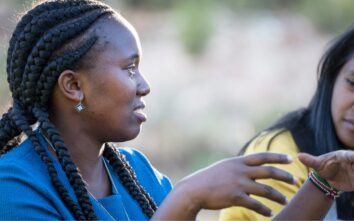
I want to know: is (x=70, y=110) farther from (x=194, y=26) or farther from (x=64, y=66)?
(x=194, y=26)

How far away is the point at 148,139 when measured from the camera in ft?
30.8

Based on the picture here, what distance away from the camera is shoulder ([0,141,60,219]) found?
243 centimetres

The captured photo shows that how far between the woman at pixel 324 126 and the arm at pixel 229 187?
129 cm

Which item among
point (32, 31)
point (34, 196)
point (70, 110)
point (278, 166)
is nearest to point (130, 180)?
point (70, 110)

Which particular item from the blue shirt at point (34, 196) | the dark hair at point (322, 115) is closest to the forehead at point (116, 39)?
the blue shirt at point (34, 196)

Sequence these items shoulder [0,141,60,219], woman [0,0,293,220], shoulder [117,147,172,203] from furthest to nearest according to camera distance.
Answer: shoulder [117,147,172,203]
woman [0,0,293,220]
shoulder [0,141,60,219]

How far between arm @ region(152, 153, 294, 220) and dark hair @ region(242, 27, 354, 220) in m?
1.48

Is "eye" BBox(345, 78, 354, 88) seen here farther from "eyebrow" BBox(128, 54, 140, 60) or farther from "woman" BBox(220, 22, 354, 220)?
"eyebrow" BBox(128, 54, 140, 60)

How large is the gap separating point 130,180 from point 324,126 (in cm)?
120

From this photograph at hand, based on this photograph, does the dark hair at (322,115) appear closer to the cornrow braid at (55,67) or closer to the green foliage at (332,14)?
the cornrow braid at (55,67)

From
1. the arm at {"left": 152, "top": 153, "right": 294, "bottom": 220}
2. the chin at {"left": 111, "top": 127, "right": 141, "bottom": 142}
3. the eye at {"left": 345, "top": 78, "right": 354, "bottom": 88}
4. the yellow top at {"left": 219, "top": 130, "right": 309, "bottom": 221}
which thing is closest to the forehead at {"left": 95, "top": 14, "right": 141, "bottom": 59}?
the chin at {"left": 111, "top": 127, "right": 141, "bottom": 142}

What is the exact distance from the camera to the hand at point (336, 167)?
8.36ft

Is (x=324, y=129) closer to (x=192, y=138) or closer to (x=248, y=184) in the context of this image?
(x=248, y=184)

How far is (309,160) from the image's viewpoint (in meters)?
2.49
